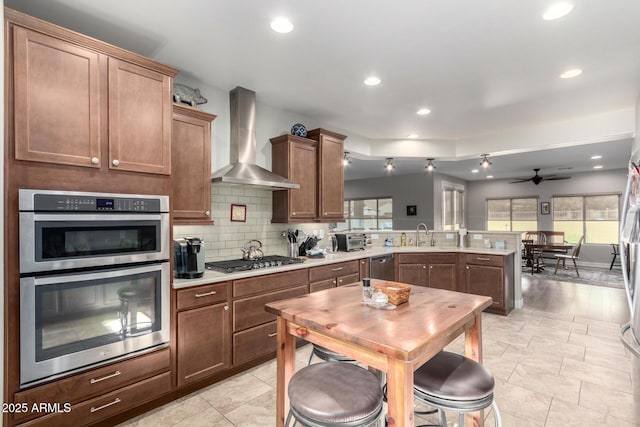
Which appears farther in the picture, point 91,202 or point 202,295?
point 202,295

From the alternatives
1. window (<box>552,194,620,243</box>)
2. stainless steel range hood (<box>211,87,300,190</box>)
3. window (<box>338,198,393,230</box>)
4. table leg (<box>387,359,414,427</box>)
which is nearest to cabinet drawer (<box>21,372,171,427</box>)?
table leg (<box>387,359,414,427</box>)

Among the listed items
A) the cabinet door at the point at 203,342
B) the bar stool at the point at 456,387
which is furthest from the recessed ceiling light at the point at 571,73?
the cabinet door at the point at 203,342

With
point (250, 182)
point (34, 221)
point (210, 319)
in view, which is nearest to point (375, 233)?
point (250, 182)

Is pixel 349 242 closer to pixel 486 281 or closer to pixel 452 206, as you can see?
pixel 486 281

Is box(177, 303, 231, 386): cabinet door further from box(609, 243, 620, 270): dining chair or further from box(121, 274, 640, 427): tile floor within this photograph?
box(609, 243, 620, 270): dining chair

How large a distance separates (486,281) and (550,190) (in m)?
6.59

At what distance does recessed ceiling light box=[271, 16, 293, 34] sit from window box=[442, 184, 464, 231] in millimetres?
7443

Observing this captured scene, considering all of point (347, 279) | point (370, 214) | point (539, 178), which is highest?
point (539, 178)

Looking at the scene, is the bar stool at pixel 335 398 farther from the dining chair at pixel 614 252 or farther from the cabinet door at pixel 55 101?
the dining chair at pixel 614 252

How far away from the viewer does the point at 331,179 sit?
13.4 feet

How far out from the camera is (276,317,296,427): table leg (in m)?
1.72

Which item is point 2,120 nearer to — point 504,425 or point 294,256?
point 294,256

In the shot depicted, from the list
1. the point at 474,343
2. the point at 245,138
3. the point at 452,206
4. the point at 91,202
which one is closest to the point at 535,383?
the point at 474,343

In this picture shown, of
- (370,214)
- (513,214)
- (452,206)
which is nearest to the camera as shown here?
(452,206)
